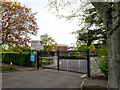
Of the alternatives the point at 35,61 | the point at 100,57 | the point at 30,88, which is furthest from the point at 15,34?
the point at 100,57

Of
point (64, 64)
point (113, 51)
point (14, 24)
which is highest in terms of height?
point (14, 24)

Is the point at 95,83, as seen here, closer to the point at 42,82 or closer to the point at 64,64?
the point at 42,82

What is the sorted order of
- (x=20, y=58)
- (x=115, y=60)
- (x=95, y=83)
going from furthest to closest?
(x=20, y=58), (x=95, y=83), (x=115, y=60)

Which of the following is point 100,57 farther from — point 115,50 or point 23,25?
point 23,25

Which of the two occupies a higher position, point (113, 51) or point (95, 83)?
point (113, 51)

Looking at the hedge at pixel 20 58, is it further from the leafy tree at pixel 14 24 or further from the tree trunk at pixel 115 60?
the tree trunk at pixel 115 60

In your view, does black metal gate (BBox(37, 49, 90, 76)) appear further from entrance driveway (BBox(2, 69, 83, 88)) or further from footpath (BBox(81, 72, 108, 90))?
entrance driveway (BBox(2, 69, 83, 88))

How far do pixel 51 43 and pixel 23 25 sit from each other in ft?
87.7

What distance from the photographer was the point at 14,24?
291 inches

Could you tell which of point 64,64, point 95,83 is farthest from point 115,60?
point 64,64

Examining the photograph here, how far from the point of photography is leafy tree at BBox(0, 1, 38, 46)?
720cm

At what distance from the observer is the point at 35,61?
33.2 ft

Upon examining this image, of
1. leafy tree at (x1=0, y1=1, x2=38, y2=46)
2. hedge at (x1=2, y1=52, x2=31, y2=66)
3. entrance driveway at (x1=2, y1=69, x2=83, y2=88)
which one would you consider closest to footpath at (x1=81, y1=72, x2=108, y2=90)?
entrance driveway at (x1=2, y1=69, x2=83, y2=88)

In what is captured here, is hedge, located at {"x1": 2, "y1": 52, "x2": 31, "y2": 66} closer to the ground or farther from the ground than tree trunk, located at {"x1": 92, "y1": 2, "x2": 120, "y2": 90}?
closer to the ground
